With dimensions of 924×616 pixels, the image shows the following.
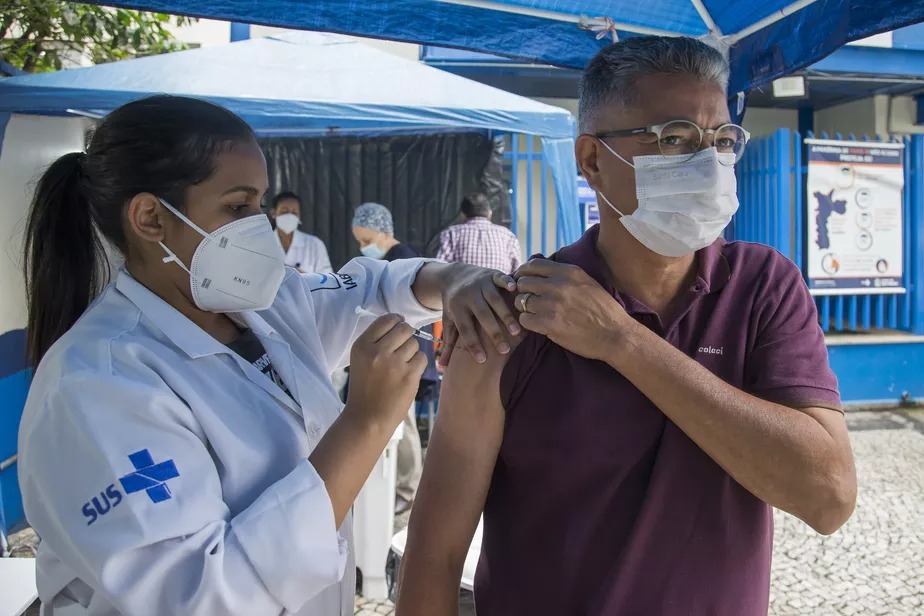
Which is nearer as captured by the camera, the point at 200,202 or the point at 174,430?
the point at 174,430

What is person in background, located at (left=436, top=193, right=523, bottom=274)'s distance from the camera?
18.0 feet

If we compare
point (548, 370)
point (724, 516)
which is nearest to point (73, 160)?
point (548, 370)

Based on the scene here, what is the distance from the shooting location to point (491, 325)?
124 centimetres

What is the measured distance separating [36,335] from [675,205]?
1182 millimetres

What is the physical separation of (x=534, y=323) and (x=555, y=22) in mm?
1516

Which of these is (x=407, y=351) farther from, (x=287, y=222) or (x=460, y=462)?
A: (x=287, y=222)

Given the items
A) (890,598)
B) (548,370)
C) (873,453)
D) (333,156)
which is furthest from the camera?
(333,156)

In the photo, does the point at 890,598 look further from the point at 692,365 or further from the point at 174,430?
the point at 174,430

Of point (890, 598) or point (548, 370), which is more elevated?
point (548, 370)

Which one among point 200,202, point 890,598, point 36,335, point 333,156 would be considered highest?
point 333,156

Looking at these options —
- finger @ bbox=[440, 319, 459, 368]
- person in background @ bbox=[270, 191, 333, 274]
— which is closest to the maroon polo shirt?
finger @ bbox=[440, 319, 459, 368]

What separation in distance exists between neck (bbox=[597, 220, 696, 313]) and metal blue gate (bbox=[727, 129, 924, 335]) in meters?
5.31

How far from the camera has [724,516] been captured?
3.77 feet

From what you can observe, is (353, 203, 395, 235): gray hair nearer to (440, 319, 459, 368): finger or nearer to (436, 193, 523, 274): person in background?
(436, 193, 523, 274): person in background
